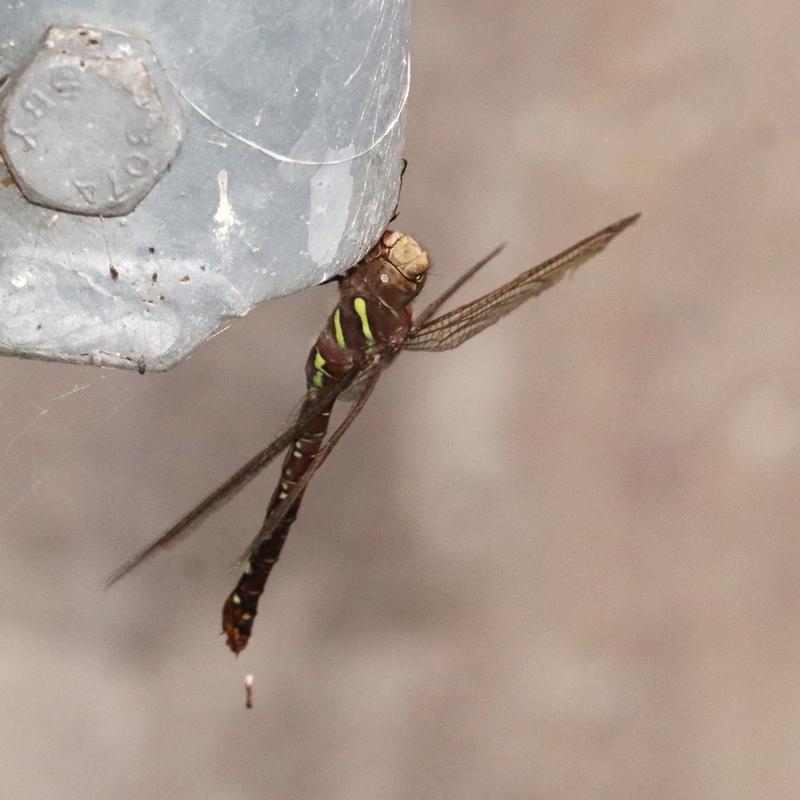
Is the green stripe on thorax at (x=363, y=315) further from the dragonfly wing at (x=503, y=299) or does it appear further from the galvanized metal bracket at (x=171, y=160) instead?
the galvanized metal bracket at (x=171, y=160)

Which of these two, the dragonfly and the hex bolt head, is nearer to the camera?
the hex bolt head

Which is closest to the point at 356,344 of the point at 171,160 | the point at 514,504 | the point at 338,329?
the point at 338,329

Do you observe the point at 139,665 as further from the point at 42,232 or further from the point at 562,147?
the point at 42,232

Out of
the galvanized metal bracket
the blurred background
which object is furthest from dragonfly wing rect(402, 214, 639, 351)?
the blurred background

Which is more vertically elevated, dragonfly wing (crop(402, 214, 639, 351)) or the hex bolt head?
the hex bolt head

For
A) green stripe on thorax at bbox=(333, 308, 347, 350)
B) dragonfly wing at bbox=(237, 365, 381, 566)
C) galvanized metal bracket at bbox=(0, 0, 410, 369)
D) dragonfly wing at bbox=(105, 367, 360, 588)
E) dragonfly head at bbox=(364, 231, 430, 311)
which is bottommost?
dragonfly wing at bbox=(237, 365, 381, 566)

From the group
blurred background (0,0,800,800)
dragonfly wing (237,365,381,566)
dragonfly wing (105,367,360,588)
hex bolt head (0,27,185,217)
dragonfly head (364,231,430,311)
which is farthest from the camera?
blurred background (0,0,800,800)

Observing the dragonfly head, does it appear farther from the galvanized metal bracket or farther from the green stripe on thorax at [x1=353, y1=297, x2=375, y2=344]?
the galvanized metal bracket
